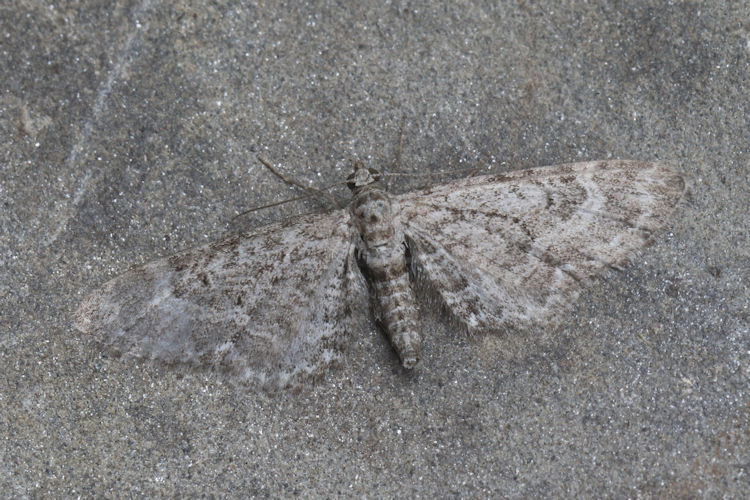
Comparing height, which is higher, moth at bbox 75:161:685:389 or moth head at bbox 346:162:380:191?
moth head at bbox 346:162:380:191

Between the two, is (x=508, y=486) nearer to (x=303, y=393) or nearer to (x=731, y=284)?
(x=303, y=393)

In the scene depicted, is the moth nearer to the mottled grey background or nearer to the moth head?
the moth head

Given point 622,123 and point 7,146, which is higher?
point 7,146

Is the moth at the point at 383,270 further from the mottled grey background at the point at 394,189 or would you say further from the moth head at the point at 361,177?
A: the mottled grey background at the point at 394,189

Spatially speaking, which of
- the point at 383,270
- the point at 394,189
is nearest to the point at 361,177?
the point at 394,189

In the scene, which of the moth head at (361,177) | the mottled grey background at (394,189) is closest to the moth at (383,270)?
the moth head at (361,177)

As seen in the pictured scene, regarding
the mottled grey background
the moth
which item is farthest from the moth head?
the mottled grey background

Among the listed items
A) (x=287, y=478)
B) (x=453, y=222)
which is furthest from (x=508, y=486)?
(x=453, y=222)
